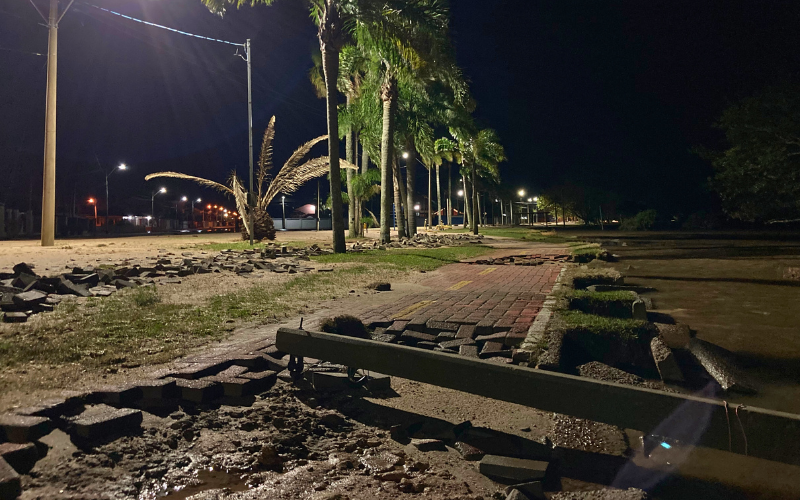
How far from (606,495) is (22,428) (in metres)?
3.09

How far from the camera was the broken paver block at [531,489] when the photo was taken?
102 inches

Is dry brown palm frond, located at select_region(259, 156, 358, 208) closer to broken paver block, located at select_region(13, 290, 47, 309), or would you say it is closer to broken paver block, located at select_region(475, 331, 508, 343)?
broken paver block, located at select_region(13, 290, 47, 309)

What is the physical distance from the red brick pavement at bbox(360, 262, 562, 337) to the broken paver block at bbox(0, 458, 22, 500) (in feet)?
13.3

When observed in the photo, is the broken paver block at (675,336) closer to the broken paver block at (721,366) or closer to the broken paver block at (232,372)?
the broken paver block at (721,366)

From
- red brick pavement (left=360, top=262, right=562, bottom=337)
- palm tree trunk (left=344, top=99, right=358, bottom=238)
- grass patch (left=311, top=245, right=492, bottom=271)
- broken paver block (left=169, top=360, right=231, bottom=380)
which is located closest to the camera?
broken paver block (left=169, top=360, right=231, bottom=380)

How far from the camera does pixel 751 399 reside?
4137mm

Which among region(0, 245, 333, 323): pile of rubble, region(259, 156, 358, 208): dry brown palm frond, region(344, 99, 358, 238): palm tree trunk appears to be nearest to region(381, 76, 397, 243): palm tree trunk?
region(259, 156, 358, 208): dry brown palm frond

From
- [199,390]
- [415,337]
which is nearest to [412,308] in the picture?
[415,337]

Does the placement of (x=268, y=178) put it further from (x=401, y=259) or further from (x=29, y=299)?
(x=29, y=299)

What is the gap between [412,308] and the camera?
7344 mm

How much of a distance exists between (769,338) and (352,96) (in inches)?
948

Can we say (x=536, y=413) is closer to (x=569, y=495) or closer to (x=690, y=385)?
(x=569, y=495)

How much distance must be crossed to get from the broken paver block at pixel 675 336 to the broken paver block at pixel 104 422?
4.73 meters

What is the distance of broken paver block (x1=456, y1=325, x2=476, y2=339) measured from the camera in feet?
18.2
